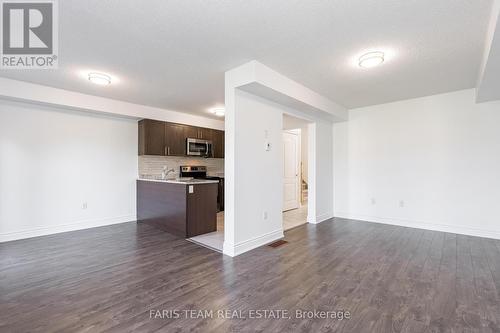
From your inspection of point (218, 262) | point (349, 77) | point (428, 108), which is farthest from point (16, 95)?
point (428, 108)

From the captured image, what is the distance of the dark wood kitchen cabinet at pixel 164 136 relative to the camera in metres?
5.21

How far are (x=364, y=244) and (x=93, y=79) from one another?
4.82m

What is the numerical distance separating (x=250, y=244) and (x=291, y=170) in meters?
3.64

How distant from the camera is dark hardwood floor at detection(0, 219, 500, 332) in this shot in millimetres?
1823

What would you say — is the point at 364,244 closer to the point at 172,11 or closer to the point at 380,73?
the point at 380,73

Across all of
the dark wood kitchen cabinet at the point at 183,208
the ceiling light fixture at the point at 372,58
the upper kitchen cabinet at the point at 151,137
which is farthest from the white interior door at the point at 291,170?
the ceiling light fixture at the point at 372,58

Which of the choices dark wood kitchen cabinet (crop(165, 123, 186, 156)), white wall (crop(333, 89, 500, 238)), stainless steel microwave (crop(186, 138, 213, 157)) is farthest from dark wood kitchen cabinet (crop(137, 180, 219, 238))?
white wall (crop(333, 89, 500, 238))

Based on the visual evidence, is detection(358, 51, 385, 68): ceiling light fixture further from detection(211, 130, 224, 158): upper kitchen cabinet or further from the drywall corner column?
detection(211, 130, 224, 158): upper kitchen cabinet

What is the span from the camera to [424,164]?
453 centimetres

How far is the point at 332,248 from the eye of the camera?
346 cm

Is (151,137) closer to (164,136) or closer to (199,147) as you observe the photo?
(164,136)

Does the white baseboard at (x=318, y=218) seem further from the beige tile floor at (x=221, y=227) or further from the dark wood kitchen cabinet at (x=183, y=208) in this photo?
the dark wood kitchen cabinet at (x=183, y=208)

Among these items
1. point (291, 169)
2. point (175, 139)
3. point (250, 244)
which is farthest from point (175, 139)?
point (250, 244)

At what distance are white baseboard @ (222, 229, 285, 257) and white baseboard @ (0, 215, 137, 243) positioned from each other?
3090mm
